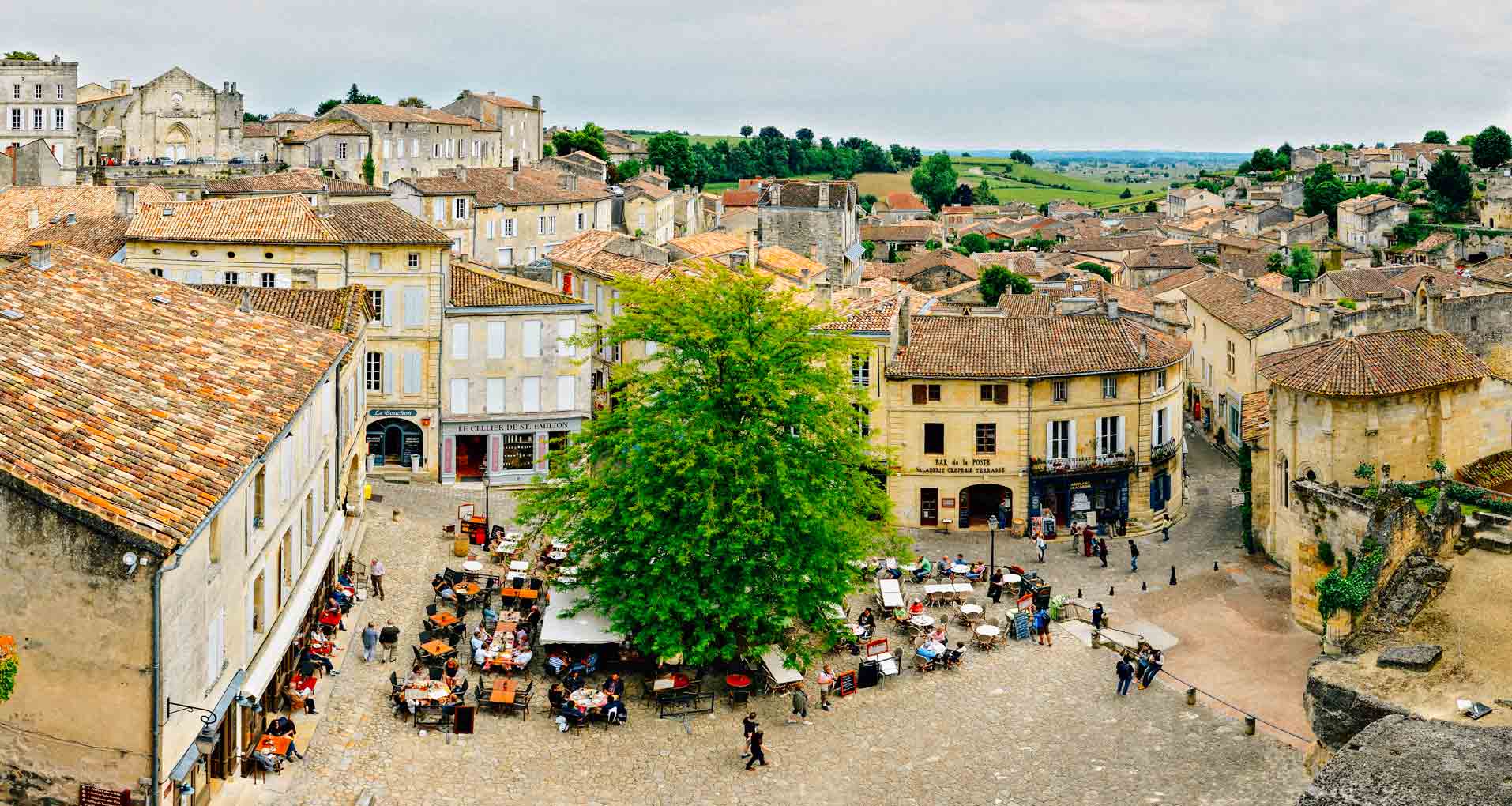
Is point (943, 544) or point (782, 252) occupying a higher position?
point (782, 252)

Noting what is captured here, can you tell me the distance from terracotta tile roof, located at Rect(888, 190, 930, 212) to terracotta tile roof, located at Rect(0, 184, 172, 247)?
119342 millimetres

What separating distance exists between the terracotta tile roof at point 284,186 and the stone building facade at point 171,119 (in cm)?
2213

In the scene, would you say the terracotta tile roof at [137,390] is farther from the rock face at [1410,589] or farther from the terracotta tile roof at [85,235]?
the rock face at [1410,589]

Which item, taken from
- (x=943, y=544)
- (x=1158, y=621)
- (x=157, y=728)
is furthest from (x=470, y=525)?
(x=157, y=728)

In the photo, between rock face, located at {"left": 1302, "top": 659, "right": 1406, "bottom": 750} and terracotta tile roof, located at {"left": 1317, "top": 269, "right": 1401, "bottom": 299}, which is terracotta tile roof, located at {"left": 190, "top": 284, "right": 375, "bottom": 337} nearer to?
rock face, located at {"left": 1302, "top": 659, "right": 1406, "bottom": 750}

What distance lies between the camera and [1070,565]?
4362 centimetres

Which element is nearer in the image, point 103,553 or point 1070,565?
point 103,553

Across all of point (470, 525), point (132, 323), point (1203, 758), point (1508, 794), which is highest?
point (132, 323)

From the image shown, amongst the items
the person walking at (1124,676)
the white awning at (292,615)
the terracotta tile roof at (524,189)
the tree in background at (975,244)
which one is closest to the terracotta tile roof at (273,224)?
the white awning at (292,615)

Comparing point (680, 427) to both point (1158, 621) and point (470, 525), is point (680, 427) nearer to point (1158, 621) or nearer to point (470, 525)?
point (470, 525)

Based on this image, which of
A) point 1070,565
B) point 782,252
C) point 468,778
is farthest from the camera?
point 782,252

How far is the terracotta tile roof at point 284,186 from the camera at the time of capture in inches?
2955

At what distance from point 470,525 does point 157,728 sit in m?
20.4

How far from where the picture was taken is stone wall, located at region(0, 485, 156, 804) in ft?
62.0
